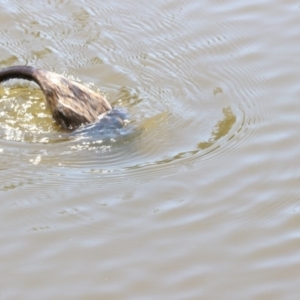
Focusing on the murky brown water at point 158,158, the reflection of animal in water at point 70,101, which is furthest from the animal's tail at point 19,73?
the murky brown water at point 158,158

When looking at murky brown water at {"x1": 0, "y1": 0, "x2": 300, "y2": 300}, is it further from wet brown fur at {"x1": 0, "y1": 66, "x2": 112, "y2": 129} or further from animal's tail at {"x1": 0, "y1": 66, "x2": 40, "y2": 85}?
animal's tail at {"x1": 0, "y1": 66, "x2": 40, "y2": 85}

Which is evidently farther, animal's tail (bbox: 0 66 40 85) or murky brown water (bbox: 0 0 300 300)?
animal's tail (bbox: 0 66 40 85)

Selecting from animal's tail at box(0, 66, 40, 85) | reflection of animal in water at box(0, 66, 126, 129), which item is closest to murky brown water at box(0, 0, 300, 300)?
reflection of animal in water at box(0, 66, 126, 129)

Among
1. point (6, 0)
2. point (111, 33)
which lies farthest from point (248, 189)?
point (6, 0)

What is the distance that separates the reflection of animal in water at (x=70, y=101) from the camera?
5.22m

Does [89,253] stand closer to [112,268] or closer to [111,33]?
[112,268]

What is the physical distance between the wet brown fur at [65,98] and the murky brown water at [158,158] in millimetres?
113

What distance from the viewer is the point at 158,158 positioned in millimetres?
4965

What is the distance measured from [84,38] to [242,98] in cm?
136

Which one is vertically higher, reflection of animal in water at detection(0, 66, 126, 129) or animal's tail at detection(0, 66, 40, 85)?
animal's tail at detection(0, 66, 40, 85)

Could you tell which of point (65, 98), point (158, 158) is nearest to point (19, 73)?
point (65, 98)

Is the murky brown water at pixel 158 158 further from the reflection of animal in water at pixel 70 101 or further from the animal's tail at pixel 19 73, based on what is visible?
the animal's tail at pixel 19 73

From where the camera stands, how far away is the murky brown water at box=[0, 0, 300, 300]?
4.10 m

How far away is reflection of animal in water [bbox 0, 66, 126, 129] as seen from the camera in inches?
205
